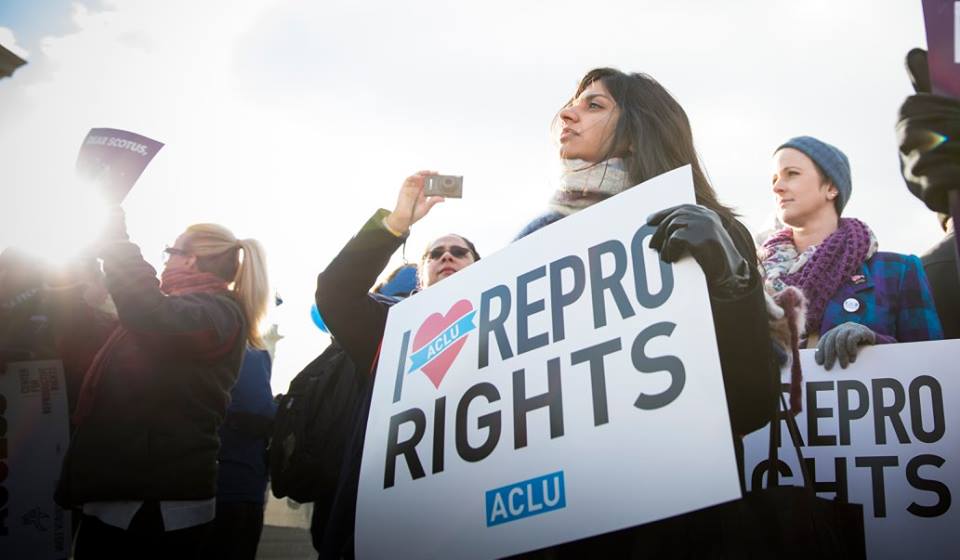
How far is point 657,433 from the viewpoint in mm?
1725

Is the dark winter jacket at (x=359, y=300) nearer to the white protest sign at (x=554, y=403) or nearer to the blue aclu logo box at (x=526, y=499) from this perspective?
the white protest sign at (x=554, y=403)

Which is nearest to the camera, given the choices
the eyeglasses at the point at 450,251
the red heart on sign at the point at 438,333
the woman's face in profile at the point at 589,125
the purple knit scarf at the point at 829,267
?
the red heart on sign at the point at 438,333

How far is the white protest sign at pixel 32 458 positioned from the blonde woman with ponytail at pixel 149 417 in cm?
68

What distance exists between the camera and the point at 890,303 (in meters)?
3.32

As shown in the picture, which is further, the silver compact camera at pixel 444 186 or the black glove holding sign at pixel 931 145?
the silver compact camera at pixel 444 186

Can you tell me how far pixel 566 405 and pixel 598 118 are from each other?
1.05 metres

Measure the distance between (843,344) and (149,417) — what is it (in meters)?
2.62

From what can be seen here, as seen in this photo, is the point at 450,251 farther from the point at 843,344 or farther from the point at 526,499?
the point at 526,499

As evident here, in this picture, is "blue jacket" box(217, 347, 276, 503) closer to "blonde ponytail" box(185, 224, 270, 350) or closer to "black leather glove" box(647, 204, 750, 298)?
"blonde ponytail" box(185, 224, 270, 350)

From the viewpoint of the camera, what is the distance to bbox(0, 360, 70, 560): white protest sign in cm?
356

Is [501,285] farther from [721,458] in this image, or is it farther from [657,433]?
[721,458]

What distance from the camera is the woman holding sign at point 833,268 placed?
3217 millimetres

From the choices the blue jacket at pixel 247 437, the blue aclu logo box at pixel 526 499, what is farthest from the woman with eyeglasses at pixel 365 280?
the blue jacket at pixel 247 437

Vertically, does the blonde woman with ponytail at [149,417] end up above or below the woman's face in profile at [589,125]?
below
